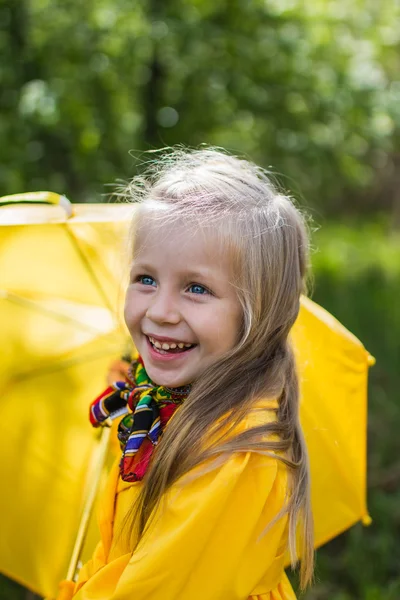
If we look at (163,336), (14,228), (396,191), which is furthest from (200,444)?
(396,191)

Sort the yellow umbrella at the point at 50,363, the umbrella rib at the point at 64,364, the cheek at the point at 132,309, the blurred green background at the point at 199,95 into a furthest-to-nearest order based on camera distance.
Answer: the blurred green background at the point at 199,95 < the umbrella rib at the point at 64,364 < the yellow umbrella at the point at 50,363 < the cheek at the point at 132,309

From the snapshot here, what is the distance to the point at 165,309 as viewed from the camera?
1.53 m

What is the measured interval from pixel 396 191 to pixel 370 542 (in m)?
9.25

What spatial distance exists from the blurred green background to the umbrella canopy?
126 cm

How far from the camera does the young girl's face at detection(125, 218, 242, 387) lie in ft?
4.99

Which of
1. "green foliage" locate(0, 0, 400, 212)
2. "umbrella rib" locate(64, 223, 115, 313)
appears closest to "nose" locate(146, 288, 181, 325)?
"umbrella rib" locate(64, 223, 115, 313)

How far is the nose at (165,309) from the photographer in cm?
153

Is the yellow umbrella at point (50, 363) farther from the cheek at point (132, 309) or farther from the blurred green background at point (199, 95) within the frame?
the blurred green background at point (199, 95)

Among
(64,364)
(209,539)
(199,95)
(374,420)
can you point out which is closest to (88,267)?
(64,364)

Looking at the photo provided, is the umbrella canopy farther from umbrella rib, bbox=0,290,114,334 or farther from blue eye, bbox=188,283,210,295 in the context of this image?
blue eye, bbox=188,283,210,295

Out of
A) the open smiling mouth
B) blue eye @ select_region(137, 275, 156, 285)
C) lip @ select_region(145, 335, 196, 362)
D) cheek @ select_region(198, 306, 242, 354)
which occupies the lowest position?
lip @ select_region(145, 335, 196, 362)

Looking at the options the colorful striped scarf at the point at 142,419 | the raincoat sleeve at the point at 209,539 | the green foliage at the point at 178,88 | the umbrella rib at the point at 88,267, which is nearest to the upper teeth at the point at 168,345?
the colorful striped scarf at the point at 142,419

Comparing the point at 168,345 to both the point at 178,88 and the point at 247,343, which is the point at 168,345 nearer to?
the point at 247,343

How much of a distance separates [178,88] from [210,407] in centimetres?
297
